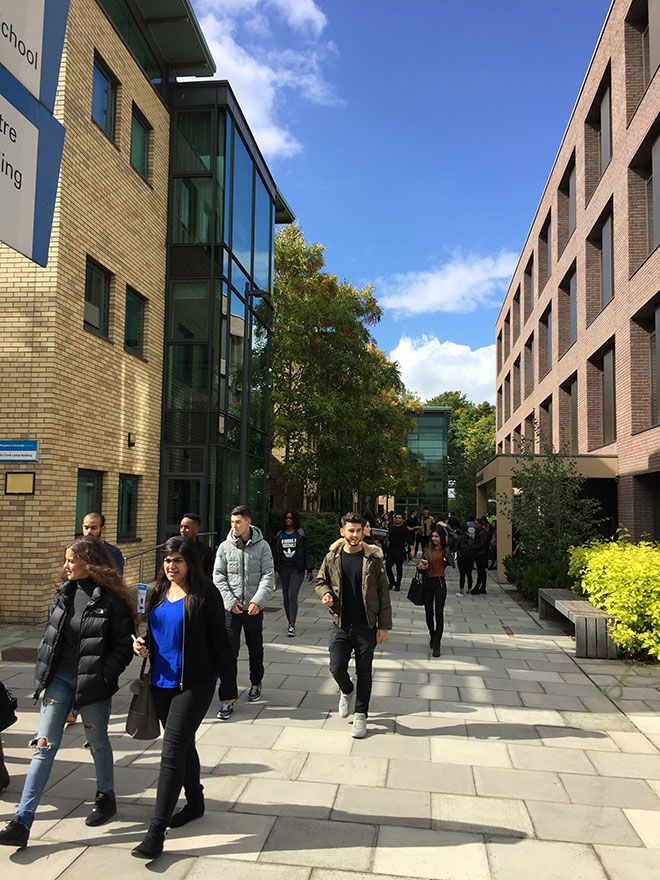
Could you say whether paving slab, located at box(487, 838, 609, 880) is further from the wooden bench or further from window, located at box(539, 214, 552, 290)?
window, located at box(539, 214, 552, 290)

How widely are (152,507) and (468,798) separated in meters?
11.1

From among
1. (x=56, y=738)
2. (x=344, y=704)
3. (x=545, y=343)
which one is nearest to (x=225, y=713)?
(x=344, y=704)

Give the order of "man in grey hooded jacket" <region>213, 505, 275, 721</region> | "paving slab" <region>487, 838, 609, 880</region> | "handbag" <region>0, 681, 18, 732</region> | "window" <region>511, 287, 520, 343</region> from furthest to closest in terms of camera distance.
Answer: "window" <region>511, 287, 520, 343</region> < "man in grey hooded jacket" <region>213, 505, 275, 721</region> < "handbag" <region>0, 681, 18, 732</region> < "paving slab" <region>487, 838, 609, 880</region>

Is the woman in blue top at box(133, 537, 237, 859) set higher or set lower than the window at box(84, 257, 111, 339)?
lower

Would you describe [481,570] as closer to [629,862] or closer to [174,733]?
[629,862]

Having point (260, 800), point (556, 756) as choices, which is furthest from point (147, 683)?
point (556, 756)

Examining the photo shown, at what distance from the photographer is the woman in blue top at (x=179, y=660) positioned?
12.6 ft

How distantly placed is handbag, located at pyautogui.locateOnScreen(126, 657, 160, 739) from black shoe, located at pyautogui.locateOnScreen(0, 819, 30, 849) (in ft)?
2.36

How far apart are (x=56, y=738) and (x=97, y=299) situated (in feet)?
32.2

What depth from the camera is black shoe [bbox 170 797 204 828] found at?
4215mm

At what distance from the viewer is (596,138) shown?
22891mm

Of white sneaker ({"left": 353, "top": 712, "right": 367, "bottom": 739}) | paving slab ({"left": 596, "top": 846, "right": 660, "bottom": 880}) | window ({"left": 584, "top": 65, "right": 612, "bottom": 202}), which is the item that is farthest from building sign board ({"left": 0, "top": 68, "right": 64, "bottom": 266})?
window ({"left": 584, "top": 65, "right": 612, "bottom": 202})

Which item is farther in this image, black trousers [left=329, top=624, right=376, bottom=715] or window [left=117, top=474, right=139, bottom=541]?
window [left=117, top=474, right=139, bottom=541]

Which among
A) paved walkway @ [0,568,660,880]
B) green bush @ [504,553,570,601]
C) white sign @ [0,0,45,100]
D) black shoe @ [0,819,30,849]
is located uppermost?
white sign @ [0,0,45,100]
